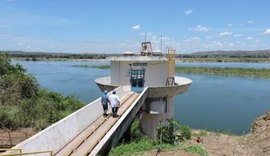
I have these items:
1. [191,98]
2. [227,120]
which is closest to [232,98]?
[191,98]

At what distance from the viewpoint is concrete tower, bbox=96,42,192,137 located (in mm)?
22812

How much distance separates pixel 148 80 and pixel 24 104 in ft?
26.5

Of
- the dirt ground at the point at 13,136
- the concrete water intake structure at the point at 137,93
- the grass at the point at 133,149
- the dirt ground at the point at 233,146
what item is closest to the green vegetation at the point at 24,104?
the dirt ground at the point at 13,136

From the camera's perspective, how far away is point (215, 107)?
132 feet

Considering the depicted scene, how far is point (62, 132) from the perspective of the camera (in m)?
11.0

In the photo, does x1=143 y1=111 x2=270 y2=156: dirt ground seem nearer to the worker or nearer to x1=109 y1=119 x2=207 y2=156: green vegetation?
x1=109 y1=119 x2=207 y2=156: green vegetation

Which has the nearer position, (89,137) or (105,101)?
(89,137)

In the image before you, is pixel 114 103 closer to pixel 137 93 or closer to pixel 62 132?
pixel 62 132

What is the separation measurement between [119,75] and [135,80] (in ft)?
3.81

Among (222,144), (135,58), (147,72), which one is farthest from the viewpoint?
(147,72)

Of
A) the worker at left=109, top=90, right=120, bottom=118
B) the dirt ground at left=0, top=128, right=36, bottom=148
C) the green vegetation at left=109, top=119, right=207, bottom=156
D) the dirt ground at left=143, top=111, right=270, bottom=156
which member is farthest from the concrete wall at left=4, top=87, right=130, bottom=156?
the dirt ground at left=0, top=128, right=36, bottom=148

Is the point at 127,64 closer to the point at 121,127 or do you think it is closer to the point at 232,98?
the point at 121,127

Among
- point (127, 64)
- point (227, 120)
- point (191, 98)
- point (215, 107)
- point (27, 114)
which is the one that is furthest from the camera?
point (191, 98)

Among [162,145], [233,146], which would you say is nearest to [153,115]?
[233,146]
